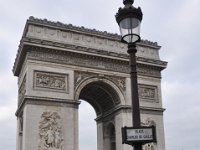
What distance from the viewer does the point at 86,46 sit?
2614 centimetres

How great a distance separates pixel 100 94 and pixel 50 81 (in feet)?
17.6

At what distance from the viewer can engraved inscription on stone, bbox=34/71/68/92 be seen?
24000mm

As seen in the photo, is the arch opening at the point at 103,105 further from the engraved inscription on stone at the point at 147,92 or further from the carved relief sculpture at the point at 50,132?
the carved relief sculpture at the point at 50,132

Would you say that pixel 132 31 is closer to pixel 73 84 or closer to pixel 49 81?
pixel 49 81

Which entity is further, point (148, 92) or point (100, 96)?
point (100, 96)

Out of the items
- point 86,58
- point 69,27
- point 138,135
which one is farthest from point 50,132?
point 138,135

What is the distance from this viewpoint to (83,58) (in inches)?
1017

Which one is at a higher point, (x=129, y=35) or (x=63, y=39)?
(x=63, y=39)

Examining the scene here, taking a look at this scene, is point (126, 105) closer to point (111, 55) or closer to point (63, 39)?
point (111, 55)

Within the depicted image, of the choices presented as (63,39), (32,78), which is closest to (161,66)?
(63,39)

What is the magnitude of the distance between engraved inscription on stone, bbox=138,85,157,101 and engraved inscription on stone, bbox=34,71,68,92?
6.09 meters

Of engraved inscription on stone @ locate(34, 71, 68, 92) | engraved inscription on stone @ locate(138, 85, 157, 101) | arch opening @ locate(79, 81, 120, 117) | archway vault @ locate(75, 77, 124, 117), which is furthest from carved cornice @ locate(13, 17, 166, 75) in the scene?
arch opening @ locate(79, 81, 120, 117)

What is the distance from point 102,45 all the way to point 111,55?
1.09m

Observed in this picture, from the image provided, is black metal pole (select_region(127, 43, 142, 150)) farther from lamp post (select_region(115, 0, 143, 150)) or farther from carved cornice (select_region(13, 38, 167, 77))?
carved cornice (select_region(13, 38, 167, 77))
